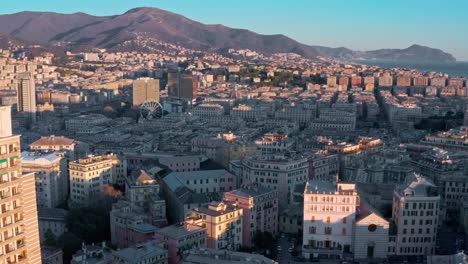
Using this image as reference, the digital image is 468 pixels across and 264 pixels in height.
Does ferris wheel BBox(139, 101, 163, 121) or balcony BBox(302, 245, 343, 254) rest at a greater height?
ferris wheel BBox(139, 101, 163, 121)

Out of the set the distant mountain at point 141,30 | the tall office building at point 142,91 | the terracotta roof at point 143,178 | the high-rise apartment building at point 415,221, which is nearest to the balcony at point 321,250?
the high-rise apartment building at point 415,221

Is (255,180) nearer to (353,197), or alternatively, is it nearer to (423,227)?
(353,197)

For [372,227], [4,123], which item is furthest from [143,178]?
[4,123]

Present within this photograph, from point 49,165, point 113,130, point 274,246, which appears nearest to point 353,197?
point 274,246

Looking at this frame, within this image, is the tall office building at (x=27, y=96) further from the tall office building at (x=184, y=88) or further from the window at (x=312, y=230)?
the window at (x=312, y=230)

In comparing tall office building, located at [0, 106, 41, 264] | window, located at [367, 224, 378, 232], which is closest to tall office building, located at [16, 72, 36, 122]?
window, located at [367, 224, 378, 232]

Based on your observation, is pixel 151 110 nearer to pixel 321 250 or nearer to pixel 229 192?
pixel 229 192

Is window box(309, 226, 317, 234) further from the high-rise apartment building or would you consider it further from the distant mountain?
the distant mountain
